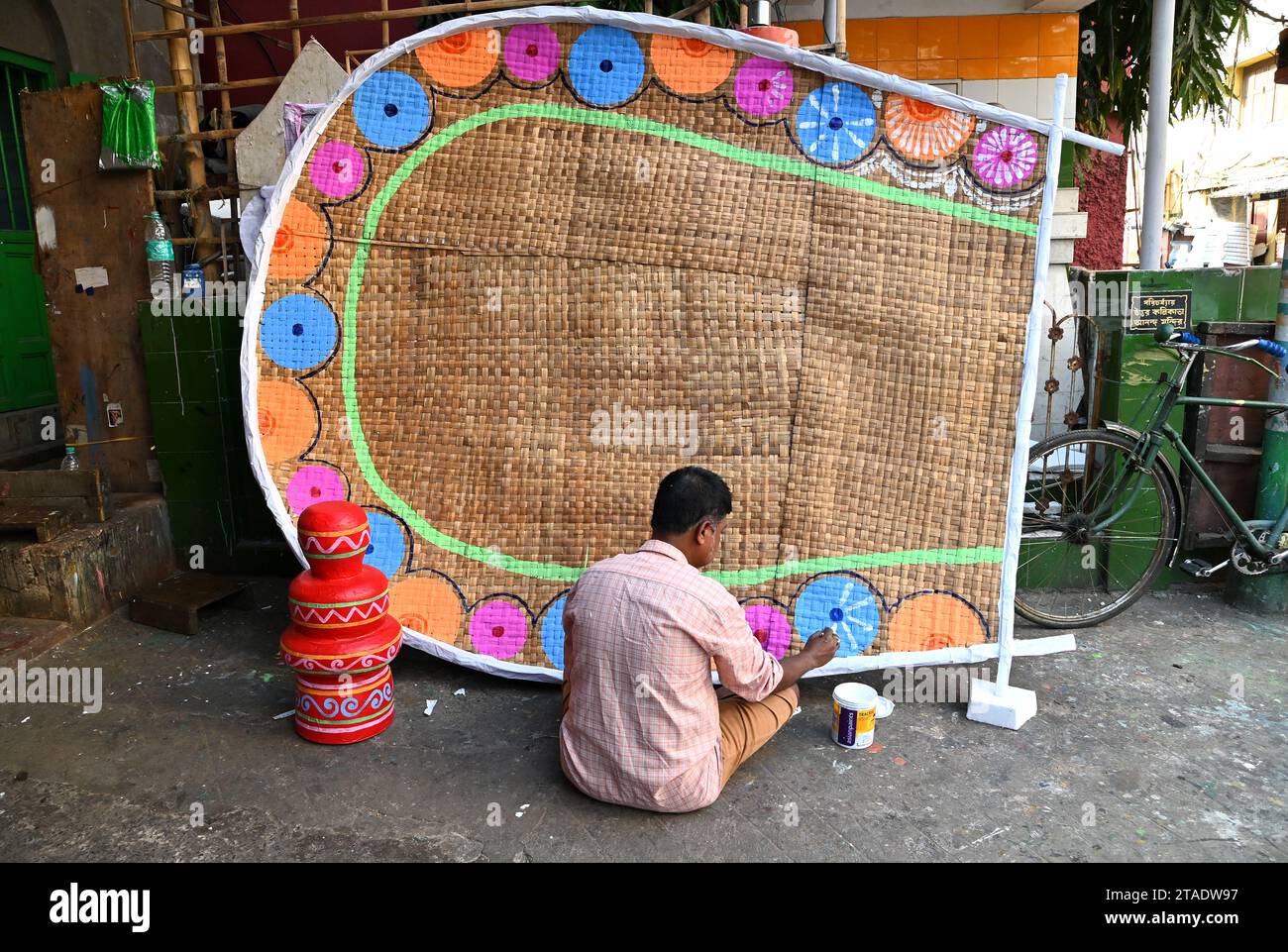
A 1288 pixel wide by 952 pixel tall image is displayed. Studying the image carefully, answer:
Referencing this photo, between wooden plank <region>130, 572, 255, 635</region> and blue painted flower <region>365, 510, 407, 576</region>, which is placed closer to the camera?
blue painted flower <region>365, 510, 407, 576</region>

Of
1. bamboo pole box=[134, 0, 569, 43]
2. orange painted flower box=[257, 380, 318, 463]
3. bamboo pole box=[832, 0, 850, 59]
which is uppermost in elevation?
bamboo pole box=[134, 0, 569, 43]

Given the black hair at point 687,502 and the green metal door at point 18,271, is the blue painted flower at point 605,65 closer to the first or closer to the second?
the black hair at point 687,502

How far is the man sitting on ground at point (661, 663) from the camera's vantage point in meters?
2.52

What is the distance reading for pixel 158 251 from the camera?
451cm

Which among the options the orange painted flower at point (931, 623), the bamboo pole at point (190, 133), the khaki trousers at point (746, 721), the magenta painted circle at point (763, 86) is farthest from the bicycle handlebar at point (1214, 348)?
the bamboo pole at point (190, 133)

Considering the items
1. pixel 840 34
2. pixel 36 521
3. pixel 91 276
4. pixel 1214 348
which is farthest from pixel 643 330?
pixel 91 276

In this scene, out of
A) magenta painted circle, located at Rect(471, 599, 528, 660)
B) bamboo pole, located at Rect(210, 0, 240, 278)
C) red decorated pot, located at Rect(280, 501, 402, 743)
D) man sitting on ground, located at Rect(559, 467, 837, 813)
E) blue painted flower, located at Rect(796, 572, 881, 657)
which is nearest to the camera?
man sitting on ground, located at Rect(559, 467, 837, 813)

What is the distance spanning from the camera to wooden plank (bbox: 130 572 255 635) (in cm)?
405

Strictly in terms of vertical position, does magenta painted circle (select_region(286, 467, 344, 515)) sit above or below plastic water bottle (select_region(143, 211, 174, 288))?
below

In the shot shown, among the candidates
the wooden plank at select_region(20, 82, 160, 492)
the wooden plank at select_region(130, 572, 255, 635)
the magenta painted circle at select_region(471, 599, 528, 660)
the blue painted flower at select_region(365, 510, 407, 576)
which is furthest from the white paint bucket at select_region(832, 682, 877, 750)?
the wooden plank at select_region(20, 82, 160, 492)

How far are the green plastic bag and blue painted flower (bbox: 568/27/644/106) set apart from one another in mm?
2335

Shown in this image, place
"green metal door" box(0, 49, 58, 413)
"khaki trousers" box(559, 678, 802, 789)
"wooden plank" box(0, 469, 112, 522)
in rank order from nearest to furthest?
"khaki trousers" box(559, 678, 802, 789) → "wooden plank" box(0, 469, 112, 522) → "green metal door" box(0, 49, 58, 413)

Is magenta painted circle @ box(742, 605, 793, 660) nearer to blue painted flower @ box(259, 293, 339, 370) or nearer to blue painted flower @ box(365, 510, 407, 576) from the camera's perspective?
blue painted flower @ box(365, 510, 407, 576)

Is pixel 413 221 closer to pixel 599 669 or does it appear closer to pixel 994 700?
pixel 599 669
